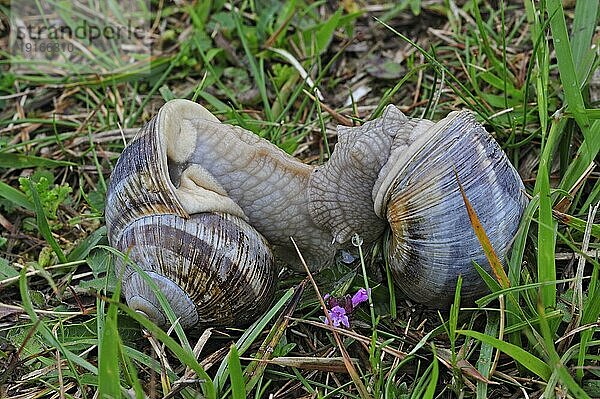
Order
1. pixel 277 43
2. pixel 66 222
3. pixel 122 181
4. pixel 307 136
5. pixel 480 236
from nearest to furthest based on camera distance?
1. pixel 480 236
2. pixel 122 181
3. pixel 66 222
4. pixel 307 136
5. pixel 277 43

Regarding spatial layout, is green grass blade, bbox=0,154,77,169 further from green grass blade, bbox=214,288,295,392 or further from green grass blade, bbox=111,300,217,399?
green grass blade, bbox=111,300,217,399

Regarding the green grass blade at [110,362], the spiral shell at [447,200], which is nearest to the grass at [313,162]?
the green grass blade at [110,362]

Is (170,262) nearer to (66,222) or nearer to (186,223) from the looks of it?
(186,223)

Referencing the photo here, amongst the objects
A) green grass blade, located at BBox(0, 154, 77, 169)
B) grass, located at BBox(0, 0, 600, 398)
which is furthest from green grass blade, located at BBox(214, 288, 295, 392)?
green grass blade, located at BBox(0, 154, 77, 169)

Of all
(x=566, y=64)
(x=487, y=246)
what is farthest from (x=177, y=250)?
(x=566, y=64)

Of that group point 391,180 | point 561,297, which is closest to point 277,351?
point 391,180

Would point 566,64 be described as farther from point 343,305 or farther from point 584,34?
point 343,305
